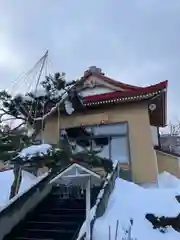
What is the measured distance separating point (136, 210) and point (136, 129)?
3665mm

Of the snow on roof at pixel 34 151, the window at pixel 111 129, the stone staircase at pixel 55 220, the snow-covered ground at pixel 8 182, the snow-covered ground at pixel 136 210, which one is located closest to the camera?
the stone staircase at pixel 55 220

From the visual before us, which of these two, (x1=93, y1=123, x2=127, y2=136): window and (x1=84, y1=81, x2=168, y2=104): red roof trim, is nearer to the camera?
(x1=84, y1=81, x2=168, y2=104): red roof trim

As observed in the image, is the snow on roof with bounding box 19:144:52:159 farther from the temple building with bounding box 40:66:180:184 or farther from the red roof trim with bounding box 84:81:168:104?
the red roof trim with bounding box 84:81:168:104

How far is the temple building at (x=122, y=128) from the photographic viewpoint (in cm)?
A: 931

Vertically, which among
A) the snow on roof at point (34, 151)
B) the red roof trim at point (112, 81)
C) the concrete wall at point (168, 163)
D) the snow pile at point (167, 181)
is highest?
the red roof trim at point (112, 81)

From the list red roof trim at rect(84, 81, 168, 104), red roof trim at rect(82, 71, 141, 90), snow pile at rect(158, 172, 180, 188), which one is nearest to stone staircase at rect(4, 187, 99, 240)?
snow pile at rect(158, 172, 180, 188)

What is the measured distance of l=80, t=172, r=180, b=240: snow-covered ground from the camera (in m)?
5.64

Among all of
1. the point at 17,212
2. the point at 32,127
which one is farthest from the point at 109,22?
the point at 17,212

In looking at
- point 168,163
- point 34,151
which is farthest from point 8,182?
point 168,163

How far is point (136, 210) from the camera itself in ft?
21.6

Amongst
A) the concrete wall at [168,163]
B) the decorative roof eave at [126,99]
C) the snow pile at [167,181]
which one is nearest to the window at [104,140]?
the decorative roof eave at [126,99]

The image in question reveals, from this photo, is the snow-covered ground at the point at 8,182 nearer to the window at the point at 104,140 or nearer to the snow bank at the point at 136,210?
the window at the point at 104,140

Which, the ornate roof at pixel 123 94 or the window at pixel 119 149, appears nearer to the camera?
the ornate roof at pixel 123 94

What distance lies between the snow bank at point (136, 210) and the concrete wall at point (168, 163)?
119 inches
